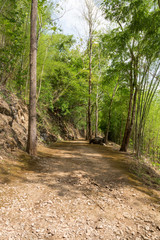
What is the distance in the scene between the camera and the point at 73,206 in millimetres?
2834

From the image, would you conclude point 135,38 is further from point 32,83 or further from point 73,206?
point 73,206

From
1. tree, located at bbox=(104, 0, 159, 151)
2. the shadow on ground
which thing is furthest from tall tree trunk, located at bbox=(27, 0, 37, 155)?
tree, located at bbox=(104, 0, 159, 151)

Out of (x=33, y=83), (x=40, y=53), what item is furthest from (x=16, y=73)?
(x=33, y=83)

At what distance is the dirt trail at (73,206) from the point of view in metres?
2.19

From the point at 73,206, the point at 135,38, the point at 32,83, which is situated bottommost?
the point at 73,206

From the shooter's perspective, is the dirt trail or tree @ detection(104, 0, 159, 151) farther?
tree @ detection(104, 0, 159, 151)

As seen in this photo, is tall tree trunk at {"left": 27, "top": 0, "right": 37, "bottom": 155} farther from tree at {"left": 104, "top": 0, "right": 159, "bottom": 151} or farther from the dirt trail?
tree at {"left": 104, "top": 0, "right": 159, "bottom": 151}

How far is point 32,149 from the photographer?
5.80m

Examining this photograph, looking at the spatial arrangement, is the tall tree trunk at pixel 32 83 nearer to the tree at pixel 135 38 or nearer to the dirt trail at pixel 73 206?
the dirt trail at pixel 73 206

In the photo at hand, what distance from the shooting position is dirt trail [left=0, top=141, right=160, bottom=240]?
7.18ft

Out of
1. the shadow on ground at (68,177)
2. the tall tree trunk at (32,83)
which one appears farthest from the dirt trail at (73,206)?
the tall tree trunk at (32,83)

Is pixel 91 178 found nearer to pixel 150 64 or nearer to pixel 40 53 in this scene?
pixel 150 64

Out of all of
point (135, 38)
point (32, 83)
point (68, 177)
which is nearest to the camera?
point (68, 177)

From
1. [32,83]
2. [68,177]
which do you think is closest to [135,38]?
[32,83]
